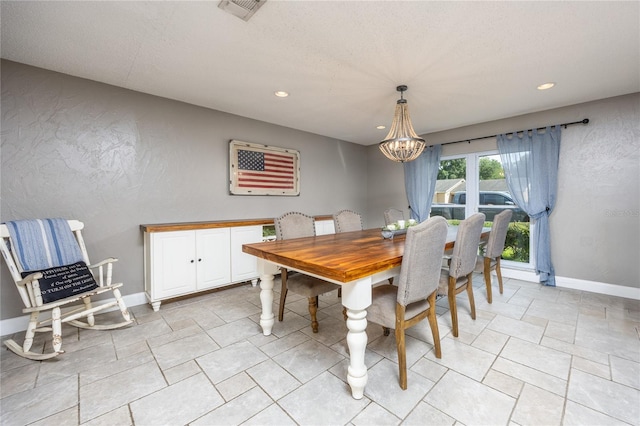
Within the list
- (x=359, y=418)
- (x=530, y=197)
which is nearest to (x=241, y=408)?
(x=359, y=418)

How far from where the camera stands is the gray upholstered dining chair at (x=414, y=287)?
60.3 inches

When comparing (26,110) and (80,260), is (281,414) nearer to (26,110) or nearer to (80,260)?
(80,260)

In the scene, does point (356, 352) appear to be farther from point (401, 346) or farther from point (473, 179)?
point (473, 179)

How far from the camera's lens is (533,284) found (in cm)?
349

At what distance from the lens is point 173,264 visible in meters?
2.79

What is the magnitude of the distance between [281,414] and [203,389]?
1.72 feet

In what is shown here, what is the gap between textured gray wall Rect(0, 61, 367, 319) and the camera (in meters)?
2.27

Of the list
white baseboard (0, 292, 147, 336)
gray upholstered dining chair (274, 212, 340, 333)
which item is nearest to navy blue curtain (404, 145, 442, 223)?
gray upholstered dining chair (274, 212, 340, 333)

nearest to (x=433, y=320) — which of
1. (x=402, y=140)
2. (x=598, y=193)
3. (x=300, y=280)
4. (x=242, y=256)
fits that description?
(x=300, y=280)

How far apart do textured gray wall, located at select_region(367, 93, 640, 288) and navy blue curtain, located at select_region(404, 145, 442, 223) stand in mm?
1253

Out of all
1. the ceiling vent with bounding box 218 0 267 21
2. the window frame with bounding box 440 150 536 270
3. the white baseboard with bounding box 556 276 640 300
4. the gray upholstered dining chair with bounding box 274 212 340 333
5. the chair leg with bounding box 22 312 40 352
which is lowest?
the white baseboard with bounding box 556 276 640 300

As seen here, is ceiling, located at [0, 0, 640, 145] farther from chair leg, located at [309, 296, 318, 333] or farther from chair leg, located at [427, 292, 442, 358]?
chair leg, located at [309, 296, 318, 333]

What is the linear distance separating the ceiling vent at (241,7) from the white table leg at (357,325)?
1.73m

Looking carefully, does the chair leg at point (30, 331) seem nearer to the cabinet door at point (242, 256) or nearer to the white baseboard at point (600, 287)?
Answer: the cabinet door at point (242, 256)
